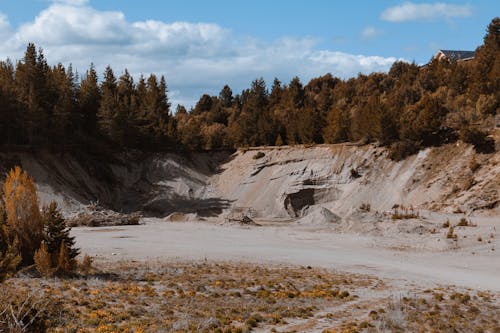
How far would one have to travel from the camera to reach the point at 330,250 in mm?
32969

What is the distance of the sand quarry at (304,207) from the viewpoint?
1157 inches

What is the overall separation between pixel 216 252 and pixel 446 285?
13.8 m

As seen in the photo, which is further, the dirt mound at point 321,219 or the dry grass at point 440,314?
the dirt mound at point 321,219

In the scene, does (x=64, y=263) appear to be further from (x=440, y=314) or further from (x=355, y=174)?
(x=355, y=174)

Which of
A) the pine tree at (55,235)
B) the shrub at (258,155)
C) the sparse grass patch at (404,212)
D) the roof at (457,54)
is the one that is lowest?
the sparse grass patch at (404,212)

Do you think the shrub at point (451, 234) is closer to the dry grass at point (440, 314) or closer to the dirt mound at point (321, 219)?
the dirt mound at point (321, 219)

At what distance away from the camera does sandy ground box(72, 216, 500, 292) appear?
2561cm

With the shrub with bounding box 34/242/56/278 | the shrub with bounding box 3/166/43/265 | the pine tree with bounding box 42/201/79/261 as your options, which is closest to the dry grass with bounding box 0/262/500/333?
the shrub with bounding box 34/242/56/278

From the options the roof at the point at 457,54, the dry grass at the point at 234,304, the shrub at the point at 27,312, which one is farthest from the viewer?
the roof at the point at 457,54

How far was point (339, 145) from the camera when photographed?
6062cm

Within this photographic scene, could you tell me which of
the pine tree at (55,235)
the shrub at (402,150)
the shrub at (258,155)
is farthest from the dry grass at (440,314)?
the shrub at (258,155)

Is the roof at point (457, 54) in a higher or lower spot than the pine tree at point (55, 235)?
higher

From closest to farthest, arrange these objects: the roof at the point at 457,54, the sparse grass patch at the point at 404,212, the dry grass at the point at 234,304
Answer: the dry grass at the point at 234,304, the sparse grass patch at the point at 404,212, the roof at the point at 457,54

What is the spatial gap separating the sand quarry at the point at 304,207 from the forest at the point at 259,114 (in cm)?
219
